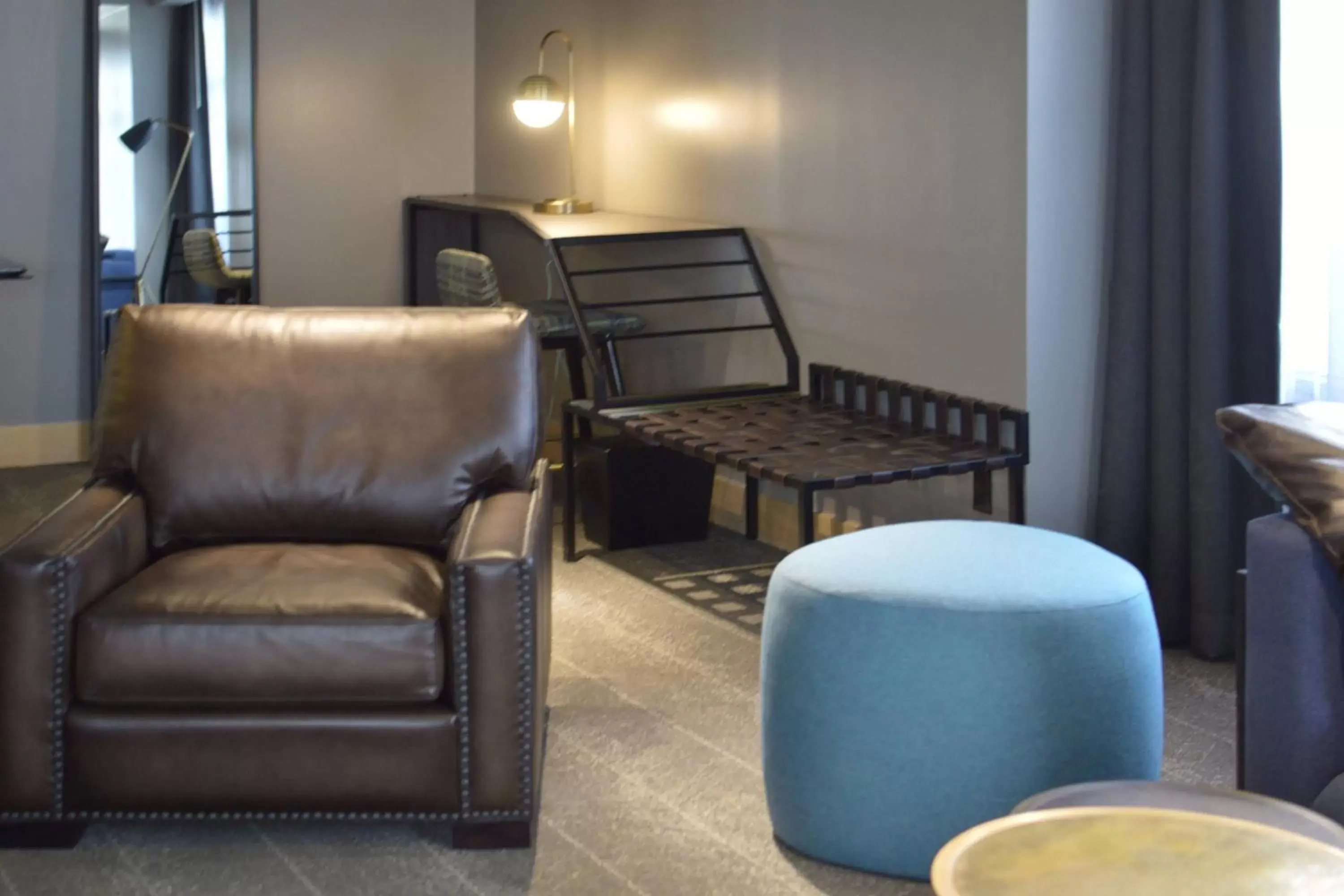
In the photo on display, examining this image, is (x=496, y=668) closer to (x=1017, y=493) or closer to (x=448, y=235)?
(x=1017, y=493)

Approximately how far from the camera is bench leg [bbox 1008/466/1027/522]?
3818mm

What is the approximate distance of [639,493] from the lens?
471cm

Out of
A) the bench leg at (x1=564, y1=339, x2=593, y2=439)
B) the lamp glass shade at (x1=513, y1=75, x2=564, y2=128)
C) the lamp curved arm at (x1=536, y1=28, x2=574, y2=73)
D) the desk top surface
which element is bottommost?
the bench leg at (x1=564, y1=339, x2=593, y2=439)

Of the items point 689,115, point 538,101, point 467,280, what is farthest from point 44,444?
point 689,115

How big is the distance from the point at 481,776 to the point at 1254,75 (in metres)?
2.12

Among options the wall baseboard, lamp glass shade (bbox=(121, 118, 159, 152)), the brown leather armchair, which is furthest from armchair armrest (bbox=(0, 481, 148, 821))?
lamp glass shade (bbox=(121, 118, 159, 152))

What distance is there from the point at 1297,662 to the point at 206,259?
450cm

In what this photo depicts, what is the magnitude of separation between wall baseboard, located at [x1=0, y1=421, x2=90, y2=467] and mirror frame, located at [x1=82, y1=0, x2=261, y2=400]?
0.37ft

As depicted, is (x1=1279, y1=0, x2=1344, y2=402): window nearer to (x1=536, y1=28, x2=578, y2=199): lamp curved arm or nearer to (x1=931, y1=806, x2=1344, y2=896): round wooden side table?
(x1=931, y1=806, x2=1344, y2=896): round wooden side table

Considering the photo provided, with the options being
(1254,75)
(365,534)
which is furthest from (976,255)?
(365,534)

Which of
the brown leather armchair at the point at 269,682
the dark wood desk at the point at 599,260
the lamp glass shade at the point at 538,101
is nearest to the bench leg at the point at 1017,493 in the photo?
the dark wood desk at the point at 599,260

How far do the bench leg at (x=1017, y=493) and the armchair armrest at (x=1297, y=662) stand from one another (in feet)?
5.06

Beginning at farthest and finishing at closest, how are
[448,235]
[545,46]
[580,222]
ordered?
[448,235] < [545,46] < [580,222]

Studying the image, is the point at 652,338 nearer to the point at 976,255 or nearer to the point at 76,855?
the point at 976,255
